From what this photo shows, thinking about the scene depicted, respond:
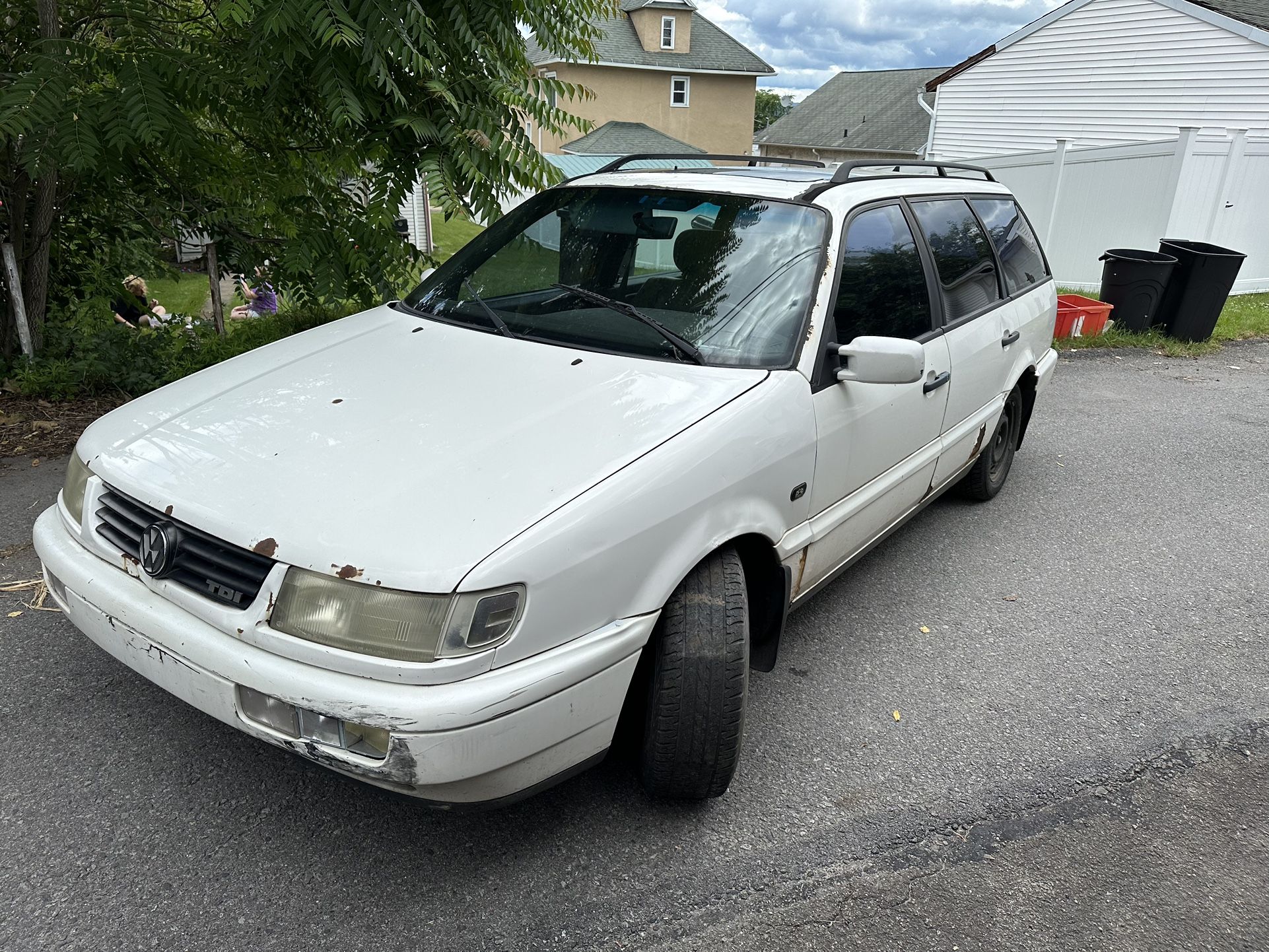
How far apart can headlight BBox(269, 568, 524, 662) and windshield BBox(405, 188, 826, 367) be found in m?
1.23

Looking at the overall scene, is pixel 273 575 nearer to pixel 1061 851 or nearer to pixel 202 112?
pixel 1061 851

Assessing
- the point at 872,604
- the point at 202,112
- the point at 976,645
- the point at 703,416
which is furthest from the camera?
the point at 202,112

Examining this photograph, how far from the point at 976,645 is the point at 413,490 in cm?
261

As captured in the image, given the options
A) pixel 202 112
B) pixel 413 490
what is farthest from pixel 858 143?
pixel 413 490

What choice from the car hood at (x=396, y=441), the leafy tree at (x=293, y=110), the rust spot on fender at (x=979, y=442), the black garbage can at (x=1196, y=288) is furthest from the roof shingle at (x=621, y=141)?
the car hood at (x=396, y=441)

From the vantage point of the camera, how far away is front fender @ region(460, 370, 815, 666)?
211cm

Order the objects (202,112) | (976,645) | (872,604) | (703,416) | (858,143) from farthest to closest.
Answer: (858,143) < (202,112) < (872,604) < (976,645) < (703,416)

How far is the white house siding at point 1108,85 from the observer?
1708 cm

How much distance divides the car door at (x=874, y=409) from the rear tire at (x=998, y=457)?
1.10 meters

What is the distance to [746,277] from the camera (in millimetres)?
3158

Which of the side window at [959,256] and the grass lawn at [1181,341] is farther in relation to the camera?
the grass lawn at [1181,341]

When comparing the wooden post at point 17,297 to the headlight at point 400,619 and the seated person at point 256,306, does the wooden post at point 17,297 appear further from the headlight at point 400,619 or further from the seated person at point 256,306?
the headlight at point 400,619

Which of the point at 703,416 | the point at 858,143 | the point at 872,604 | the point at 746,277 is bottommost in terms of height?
the point at 858,143

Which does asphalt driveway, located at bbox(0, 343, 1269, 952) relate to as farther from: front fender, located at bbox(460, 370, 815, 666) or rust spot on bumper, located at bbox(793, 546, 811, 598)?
front fender, located at bbox(460, 370, 815, 666)
